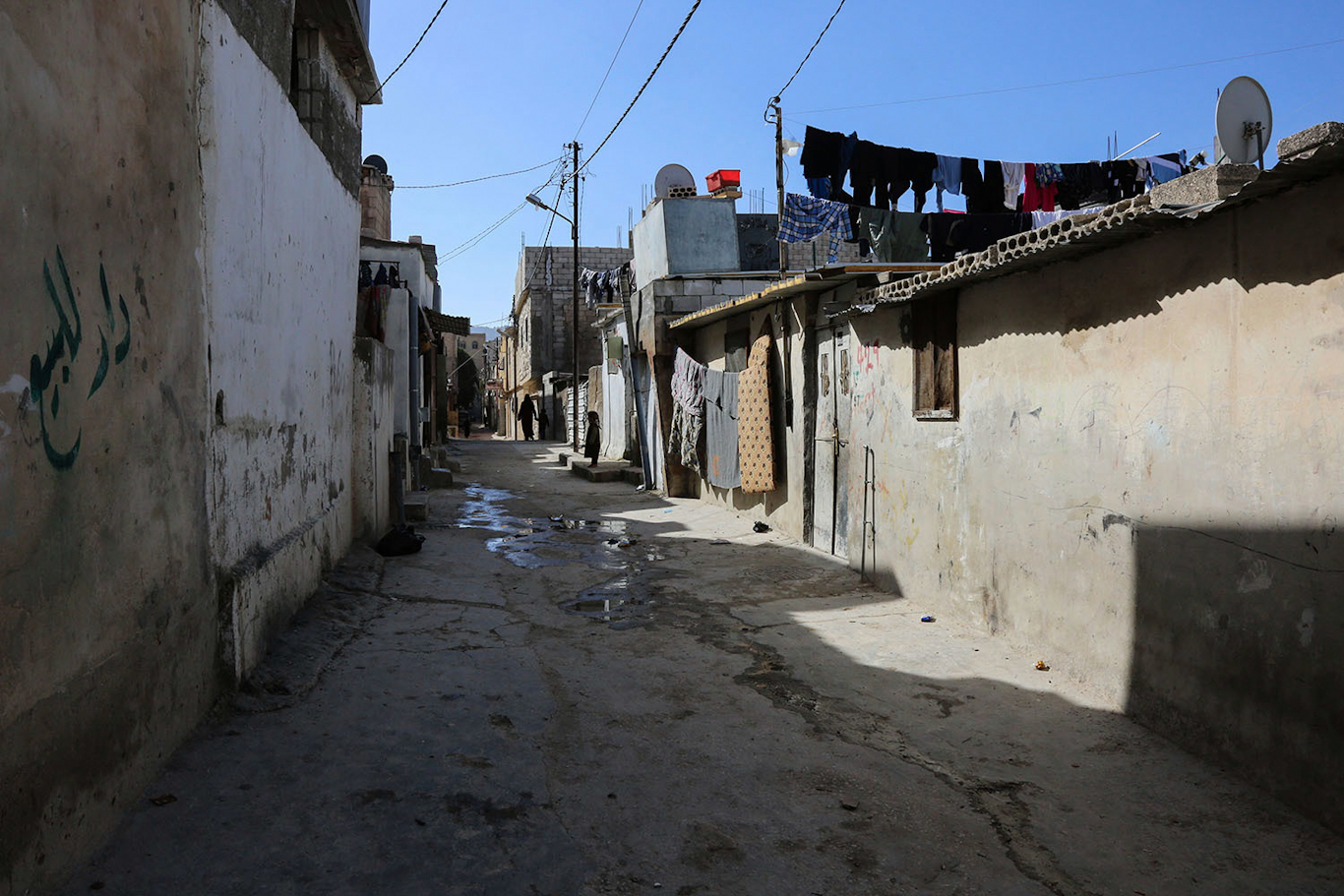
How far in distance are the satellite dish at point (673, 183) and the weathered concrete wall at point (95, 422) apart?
532 inches

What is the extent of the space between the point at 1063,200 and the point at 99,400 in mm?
11801

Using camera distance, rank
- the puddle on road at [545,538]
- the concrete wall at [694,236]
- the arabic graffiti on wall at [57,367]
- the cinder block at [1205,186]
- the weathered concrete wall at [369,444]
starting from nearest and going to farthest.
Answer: the arabic graffiti on wall at [57,367], the cinder block at [1205,186], the weathered concrete wall at [369,444], the puddle on road at [545,538], the concrete wall at [694,236]

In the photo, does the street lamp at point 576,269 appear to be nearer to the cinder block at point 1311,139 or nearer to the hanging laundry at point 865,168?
the hanging laundry at point 865,168

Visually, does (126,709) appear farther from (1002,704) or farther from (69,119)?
(1002,704)

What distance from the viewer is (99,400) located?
293cm

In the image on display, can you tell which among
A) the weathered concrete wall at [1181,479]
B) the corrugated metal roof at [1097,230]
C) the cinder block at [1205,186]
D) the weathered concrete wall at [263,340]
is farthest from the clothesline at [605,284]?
the cinder block at [1205,186]

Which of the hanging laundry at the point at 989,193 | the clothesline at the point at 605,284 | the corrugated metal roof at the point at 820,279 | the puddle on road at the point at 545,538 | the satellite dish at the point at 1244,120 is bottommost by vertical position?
the puddle on road at the point at 545,538

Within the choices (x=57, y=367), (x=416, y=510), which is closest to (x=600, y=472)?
(x=416, y=510)

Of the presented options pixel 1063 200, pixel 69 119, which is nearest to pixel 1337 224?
pixel 69 119

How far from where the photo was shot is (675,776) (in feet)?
12.5

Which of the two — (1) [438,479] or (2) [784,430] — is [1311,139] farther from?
(1) [438,479]

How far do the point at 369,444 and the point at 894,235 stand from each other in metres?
7.19

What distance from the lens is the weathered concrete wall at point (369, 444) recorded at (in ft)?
28.4

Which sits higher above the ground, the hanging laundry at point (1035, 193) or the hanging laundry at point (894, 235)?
the hanging laundry at point (1035, 193)
